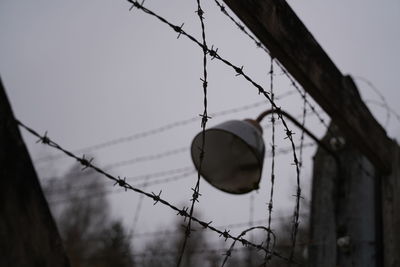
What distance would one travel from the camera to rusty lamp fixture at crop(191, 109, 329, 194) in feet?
7.62

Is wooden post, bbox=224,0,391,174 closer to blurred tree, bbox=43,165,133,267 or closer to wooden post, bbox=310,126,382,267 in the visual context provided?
wooden post, bbox=310,126,382,267

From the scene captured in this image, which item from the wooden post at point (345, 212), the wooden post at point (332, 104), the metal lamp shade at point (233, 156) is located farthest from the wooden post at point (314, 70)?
the metal lamp shade at point (233, 156)

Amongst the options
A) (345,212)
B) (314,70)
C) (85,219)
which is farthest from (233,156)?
(85,219)

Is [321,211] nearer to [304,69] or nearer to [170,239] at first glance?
[304,69]

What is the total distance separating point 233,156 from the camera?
2.43 m

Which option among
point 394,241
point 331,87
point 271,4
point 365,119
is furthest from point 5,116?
point 394,241

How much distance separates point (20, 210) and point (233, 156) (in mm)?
1643

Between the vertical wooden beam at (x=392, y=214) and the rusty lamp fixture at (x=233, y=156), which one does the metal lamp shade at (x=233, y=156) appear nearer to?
the rusty lamp fixture at (x=233, y=156)

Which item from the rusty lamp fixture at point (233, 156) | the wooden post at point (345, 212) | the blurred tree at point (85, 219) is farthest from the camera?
the blurred tree at point (85, 219)

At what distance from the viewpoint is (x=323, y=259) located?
3.09 m

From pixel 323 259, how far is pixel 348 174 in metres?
0.65

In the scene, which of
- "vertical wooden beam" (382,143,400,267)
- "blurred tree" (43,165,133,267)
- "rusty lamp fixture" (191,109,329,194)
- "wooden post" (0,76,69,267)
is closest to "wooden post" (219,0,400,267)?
"vertical wooden beam" (382,143,400,267)

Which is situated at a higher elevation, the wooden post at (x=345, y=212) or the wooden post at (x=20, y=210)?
the wooden post at (x=345, y=212)

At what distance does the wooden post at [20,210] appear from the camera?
0.85 meters
